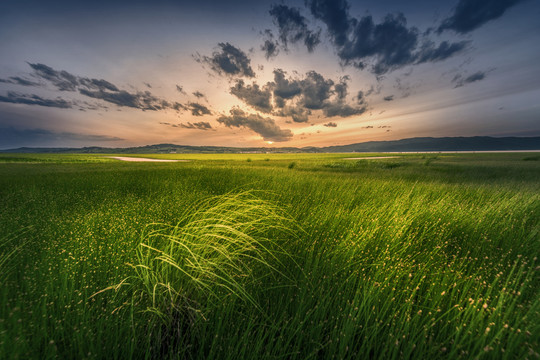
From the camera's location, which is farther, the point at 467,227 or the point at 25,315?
the point at 467,227

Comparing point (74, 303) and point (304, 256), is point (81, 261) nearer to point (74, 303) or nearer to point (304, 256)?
point (74, 303)

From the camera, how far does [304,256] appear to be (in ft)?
10.3

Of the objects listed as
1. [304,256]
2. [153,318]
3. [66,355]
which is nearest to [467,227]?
[304,256]

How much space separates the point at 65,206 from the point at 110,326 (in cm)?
601

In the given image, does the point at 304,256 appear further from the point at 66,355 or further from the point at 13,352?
the point at 13,352

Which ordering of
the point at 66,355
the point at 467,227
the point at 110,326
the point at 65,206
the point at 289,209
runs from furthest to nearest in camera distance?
1. the point at 65,206
2. the point at 289,209
3. the point at 467,227
4. the point at 110,326
5. the point at 66,355

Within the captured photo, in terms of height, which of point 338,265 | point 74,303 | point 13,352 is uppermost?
point 13,352

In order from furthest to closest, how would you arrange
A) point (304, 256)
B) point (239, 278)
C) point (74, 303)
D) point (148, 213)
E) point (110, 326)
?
1. point (148, 213)
2. point (304, 256)
3. point (239, 278)
4. point (74, 303)
5. point (110, 326)

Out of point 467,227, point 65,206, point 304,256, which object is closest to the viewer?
point 304,256

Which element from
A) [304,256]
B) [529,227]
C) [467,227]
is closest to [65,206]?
[304,256]

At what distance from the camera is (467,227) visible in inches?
162

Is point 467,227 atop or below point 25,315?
below

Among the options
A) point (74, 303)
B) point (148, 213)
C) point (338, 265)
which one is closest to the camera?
point (74, 303)

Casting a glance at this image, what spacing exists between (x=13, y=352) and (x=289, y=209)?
15.1 feet
